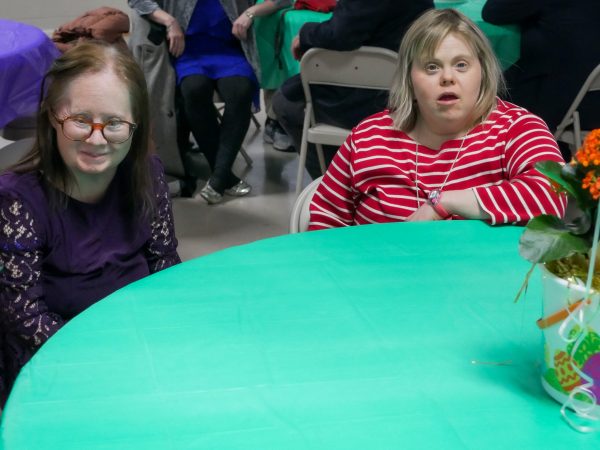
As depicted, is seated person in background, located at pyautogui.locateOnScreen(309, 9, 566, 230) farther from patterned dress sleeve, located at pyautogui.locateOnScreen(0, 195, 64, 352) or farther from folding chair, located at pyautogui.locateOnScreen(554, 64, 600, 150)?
folding chair, located at pyautogui.locateOnScreen(554, 64, 600, 150)

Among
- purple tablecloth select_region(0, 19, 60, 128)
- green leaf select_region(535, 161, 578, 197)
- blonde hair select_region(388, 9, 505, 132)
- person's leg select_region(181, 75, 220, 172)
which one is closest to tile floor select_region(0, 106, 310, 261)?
person's leg select_region(181, 75, 220, 172)

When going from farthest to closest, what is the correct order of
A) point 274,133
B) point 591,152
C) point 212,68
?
point 274,133 < point 212,68 < point 591,152

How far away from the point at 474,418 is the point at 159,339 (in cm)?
46

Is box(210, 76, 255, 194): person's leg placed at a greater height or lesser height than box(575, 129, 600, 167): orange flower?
lesser

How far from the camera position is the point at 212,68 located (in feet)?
13.2

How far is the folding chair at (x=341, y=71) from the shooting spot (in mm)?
3093

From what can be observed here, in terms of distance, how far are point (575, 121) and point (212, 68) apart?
1.70 meters

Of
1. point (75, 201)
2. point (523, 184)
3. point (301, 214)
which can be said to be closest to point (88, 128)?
point (75, 201)

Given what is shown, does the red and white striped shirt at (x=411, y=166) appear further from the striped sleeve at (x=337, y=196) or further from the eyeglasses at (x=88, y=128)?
the eyeglasses at (x=88, y=128)

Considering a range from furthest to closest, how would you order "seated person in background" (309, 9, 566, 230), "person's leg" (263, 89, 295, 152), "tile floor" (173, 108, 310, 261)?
"person's leg" (263, 89, 295, 152) → "tile floor" (173, 108, 310, 261) → "seated person in background" (309, 9, 566, 230)

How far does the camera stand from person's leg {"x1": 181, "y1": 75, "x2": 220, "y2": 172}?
12.9 ft

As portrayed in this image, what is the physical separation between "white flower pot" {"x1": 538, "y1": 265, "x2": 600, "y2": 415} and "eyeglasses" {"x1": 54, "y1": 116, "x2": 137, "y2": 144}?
3.29 ft

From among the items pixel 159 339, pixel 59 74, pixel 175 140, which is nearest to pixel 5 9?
pixel 175 140

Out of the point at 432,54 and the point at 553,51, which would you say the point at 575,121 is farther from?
the point at 432,54
